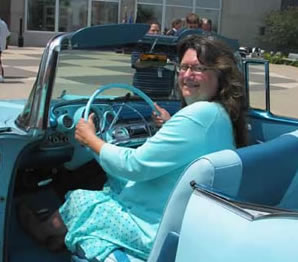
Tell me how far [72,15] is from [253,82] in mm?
23043

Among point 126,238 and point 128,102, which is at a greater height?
point 128,102

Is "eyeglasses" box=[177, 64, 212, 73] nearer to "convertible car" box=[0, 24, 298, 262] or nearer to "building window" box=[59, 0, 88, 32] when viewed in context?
"convertible car" box=[0, 24, 298, 262]

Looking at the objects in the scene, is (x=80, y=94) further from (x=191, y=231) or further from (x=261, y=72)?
(x=191, y=231)

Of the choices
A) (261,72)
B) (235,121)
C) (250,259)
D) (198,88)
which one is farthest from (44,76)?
(261,72)

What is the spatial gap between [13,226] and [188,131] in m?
1.39

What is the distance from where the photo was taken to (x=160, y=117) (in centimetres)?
331

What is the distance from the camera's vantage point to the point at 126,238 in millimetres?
2412

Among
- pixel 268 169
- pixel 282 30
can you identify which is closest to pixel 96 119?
pixel 268 169

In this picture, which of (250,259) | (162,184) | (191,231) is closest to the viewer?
(250,259)

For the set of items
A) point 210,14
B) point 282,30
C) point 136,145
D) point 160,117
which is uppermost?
point 210,14

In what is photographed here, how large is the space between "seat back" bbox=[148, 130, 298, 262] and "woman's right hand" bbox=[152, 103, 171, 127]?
1152 millimetres

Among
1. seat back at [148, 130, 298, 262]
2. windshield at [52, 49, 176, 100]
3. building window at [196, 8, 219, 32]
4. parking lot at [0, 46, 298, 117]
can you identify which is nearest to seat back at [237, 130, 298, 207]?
seat back at [148, 130, 298, 262]

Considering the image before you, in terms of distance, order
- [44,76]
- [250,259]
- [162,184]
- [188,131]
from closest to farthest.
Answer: [250,259], [188,131], [162,184], [44,76]

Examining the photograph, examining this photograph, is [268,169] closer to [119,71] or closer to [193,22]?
[119,71]
